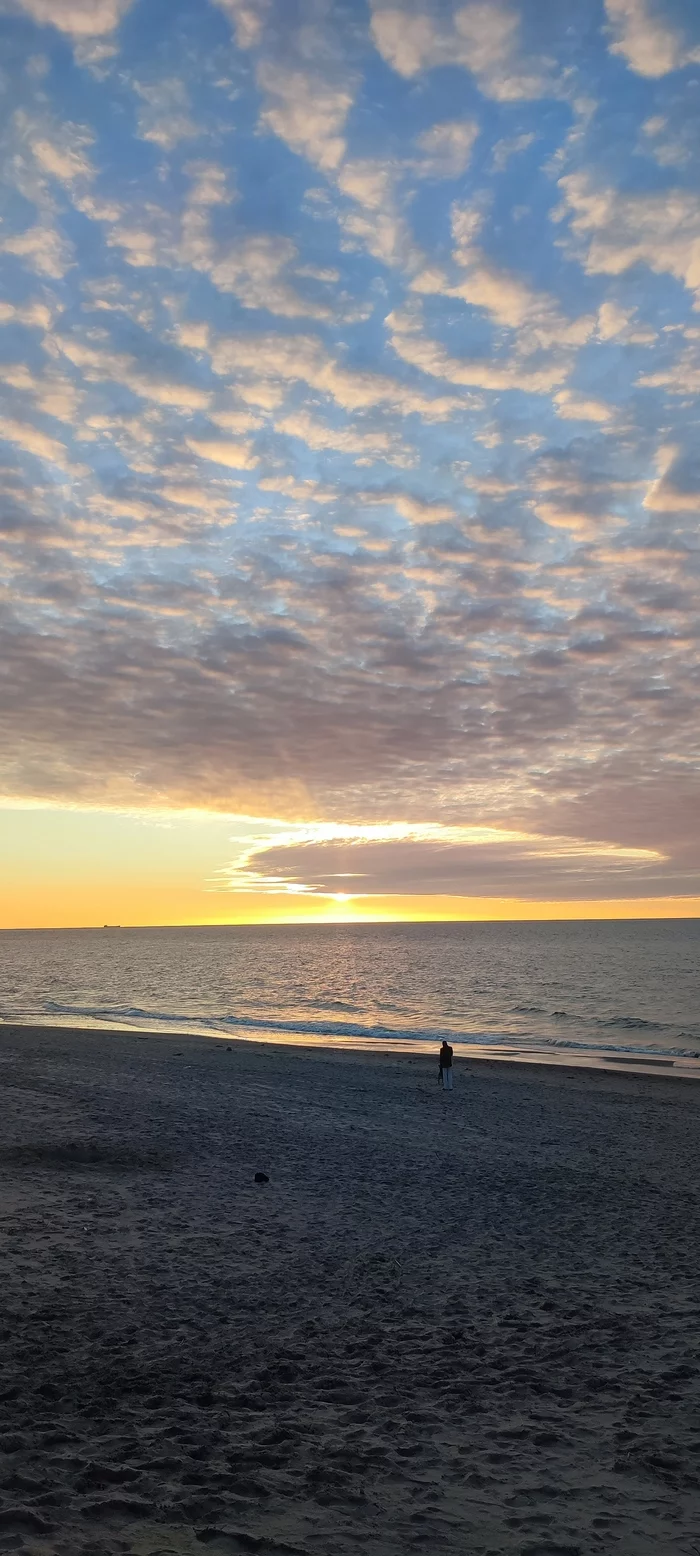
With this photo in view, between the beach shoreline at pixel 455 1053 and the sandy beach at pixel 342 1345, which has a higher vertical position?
the sandy beach at pixel 342 1345

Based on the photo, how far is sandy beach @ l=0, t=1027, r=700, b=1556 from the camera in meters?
5.70

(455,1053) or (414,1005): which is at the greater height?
(455,1053)

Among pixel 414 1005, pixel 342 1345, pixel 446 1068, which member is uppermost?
pixel 342 1345

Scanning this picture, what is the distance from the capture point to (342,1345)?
27.9 ft

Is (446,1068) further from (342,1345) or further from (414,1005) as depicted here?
(414,1005)

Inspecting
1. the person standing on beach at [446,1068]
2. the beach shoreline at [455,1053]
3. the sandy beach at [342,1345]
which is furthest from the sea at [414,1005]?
the sandy beach at [342,1345]

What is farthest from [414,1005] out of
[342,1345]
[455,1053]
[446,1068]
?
[342,1345]

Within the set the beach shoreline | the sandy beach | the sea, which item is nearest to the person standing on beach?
the beach shoreline

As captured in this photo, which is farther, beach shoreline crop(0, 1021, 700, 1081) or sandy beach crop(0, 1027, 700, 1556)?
beach shoreline crop(0, 1021, 700, 1081)

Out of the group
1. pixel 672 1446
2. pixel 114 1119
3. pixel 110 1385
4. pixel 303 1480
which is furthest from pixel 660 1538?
pixel 114 1119

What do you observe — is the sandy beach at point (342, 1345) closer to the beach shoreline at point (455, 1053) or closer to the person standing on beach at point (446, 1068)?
the person standing on beach at point (446, 1068)

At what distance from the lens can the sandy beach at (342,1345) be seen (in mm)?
5695

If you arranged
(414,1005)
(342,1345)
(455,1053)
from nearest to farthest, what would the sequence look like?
(342,1345) < (455,1053) < (414,1005)

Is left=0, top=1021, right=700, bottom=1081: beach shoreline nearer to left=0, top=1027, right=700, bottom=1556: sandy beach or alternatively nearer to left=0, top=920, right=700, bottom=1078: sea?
left=0, top=920, right=700, bottom=1078: sea
